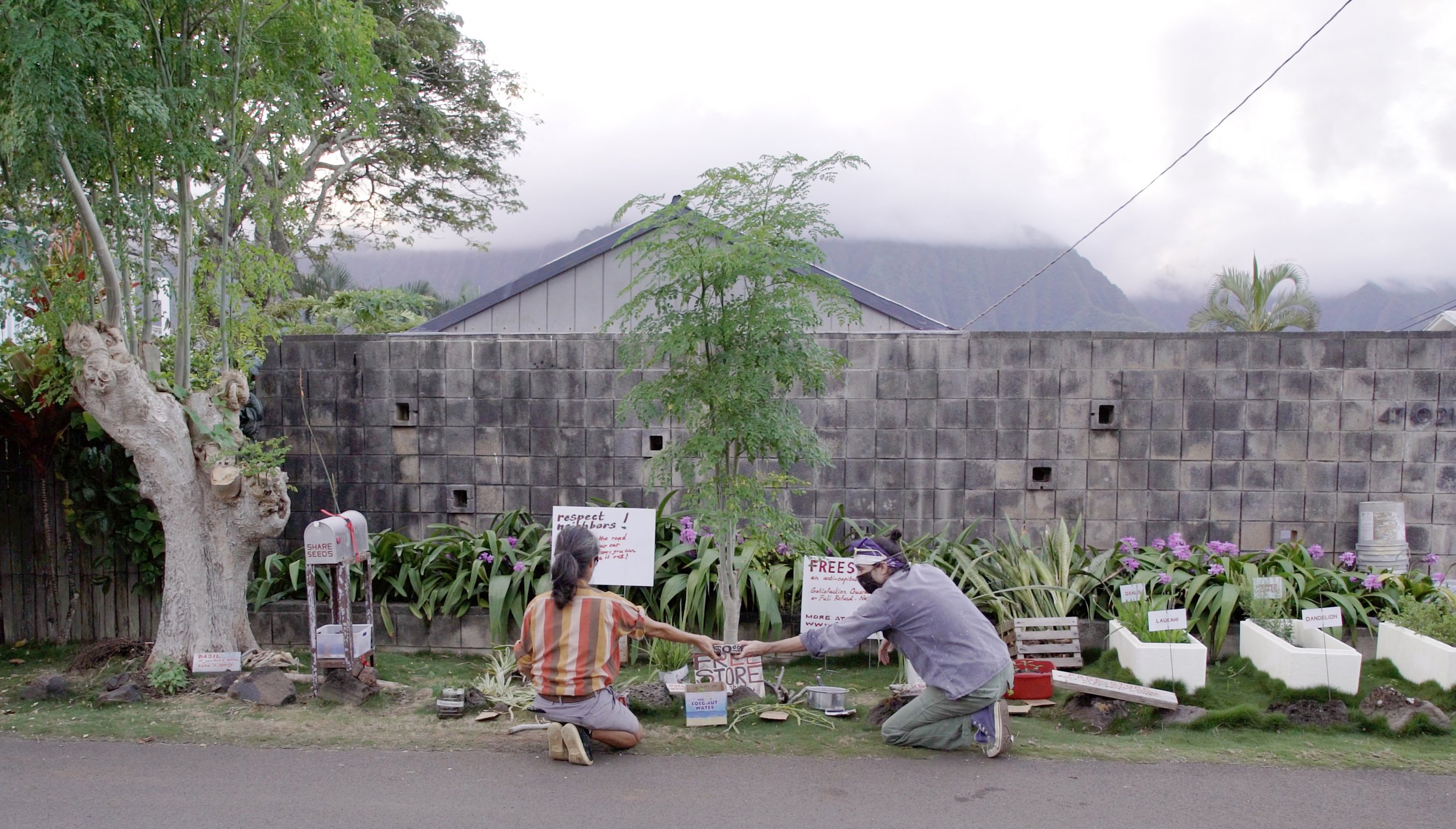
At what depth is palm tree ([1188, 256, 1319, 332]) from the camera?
16.6m

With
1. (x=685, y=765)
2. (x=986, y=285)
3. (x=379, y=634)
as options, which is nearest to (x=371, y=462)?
(x=379, y=634)

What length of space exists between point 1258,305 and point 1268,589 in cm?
1300

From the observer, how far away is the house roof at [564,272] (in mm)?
8727

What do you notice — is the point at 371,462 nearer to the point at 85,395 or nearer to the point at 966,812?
the point at 85,395

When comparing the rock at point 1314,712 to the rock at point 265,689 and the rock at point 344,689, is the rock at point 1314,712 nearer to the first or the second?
the rock at point 344,689

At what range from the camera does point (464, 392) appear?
723 cm

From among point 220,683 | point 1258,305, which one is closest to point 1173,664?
point 220,683

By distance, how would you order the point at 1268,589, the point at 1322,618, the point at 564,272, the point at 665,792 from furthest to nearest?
the point at 564,272 < the point at 1268,589 < the point at 1322,618 < the point at 665,792

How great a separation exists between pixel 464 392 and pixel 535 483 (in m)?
0.90

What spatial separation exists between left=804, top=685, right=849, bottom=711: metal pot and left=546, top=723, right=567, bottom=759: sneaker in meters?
1.43

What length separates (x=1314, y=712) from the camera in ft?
15.8

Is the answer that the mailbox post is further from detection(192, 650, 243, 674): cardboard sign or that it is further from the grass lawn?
detection(192, 650, 243, 674): cardboard sign

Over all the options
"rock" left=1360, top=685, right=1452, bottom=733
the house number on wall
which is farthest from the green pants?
the house number on wall

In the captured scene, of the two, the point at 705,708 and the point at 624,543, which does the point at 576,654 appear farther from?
the point at 624,543
